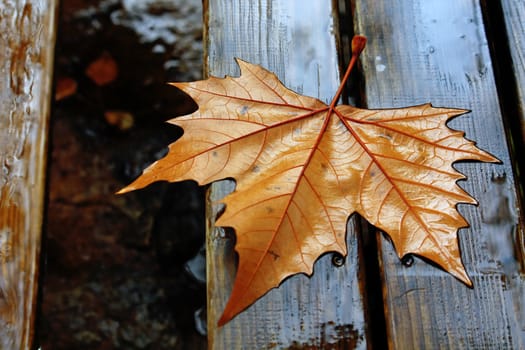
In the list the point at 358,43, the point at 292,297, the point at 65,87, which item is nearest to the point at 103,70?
the point at 65,87

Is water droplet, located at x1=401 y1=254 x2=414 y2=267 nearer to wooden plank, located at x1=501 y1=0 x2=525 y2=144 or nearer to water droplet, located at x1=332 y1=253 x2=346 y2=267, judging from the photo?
water droplet, located at x1=332 y1=253 x2=346 y2=267

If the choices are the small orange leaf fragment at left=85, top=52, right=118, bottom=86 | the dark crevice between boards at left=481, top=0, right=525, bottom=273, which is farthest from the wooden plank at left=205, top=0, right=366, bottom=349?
the small orange leaf fragment at left=85, top=52, right=118, bottom=86

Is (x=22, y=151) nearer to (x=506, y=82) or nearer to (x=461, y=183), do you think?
(x=461, y=183)

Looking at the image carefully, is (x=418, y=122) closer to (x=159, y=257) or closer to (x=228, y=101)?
(x=228, y=101)

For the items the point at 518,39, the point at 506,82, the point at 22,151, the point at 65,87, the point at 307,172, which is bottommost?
the point at 307,172

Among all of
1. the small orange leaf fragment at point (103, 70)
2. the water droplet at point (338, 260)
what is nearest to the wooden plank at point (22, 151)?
the water droplet at point (338, 260)
